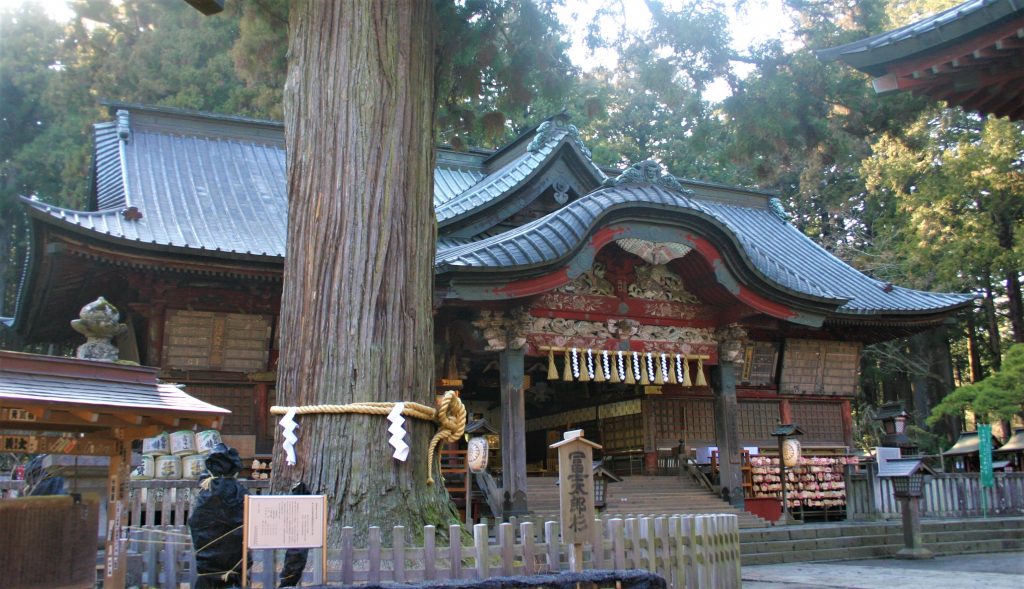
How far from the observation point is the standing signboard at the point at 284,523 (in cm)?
493

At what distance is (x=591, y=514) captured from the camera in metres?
6.29

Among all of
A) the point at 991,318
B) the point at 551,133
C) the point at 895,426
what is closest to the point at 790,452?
the point at 895,426

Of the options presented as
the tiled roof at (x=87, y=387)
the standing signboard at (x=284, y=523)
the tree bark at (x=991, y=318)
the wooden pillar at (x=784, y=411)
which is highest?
the tree bark at (x=991, y=318)

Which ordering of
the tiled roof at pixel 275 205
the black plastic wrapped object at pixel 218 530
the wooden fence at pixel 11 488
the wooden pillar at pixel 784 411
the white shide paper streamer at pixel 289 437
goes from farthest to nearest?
the wooden pillar at pixel 784 411
the tiled roof at pixel 275 205
the wooden fence at pixel 11 488
the white shide paper streamer at pixel 289 437
the black plastic wrapped object at pixel 218 530

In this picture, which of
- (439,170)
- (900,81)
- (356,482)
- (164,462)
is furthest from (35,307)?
(900,81)

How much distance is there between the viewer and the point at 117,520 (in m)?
6.64

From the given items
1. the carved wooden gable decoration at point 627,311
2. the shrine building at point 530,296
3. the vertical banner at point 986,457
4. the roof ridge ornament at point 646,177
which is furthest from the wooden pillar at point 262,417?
the vertical banner at point 986,457

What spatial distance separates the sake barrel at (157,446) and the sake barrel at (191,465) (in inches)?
14.8

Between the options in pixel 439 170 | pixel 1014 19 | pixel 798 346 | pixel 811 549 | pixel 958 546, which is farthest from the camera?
pixel 439 170

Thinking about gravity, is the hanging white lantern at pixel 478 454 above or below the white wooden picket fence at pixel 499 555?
above

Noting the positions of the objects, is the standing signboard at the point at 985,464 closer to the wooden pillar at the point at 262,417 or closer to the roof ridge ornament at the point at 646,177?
the roof ridge ornament at the point at 646,177

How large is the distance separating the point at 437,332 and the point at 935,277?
18.3 m

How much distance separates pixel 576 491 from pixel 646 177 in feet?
30.0

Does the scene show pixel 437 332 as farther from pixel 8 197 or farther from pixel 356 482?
pixel 8 197
